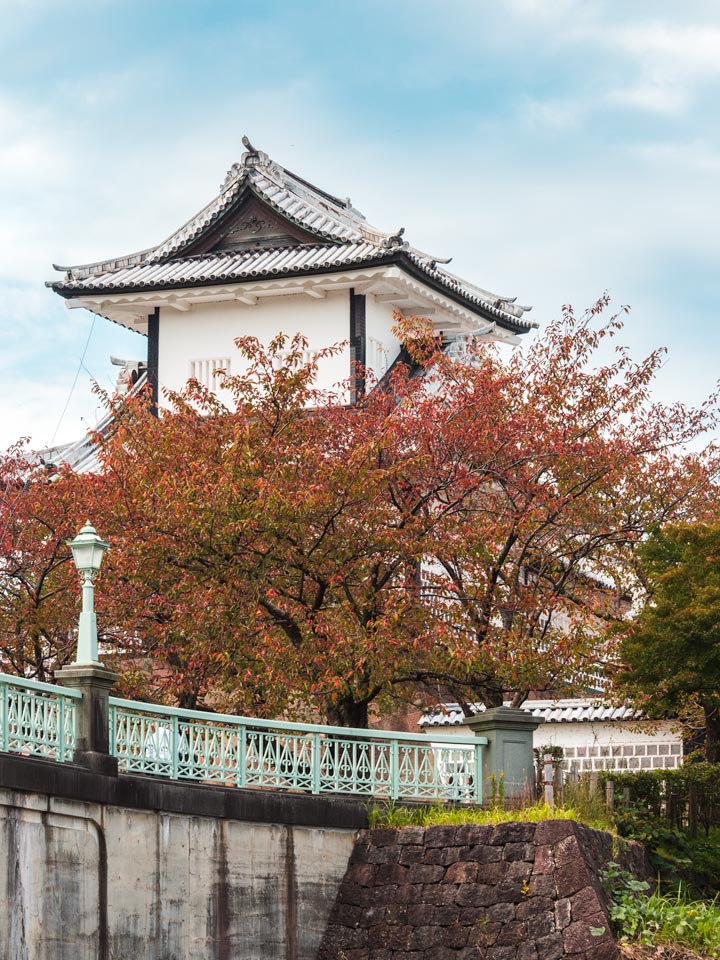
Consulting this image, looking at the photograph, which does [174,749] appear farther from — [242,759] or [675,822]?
[675,822]

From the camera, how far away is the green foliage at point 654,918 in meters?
17.7

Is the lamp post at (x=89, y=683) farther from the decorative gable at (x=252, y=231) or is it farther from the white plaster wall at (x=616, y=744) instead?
the decorative gable at (x=252, y=231)

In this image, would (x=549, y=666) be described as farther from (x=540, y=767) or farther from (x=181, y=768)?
(x=181, y=768)

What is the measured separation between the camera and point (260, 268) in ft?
117

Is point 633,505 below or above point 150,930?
above

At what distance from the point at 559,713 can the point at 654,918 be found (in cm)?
1177

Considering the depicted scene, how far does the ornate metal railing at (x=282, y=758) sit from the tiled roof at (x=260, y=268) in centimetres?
1548

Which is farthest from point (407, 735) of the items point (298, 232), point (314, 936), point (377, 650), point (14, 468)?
point (298, 232)

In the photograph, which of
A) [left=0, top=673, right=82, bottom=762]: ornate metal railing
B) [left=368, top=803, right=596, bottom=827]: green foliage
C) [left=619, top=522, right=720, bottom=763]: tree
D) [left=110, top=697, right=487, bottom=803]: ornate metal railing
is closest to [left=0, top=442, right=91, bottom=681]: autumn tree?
[left=110, top=697, right=487, bottom=803]: ornate metal railing

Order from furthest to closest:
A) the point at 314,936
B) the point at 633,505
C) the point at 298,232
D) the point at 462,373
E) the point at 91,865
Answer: the point at 298,232 < the point at 633,505 < the point at 462,373 < the point at 314,936 < the point at 91,865

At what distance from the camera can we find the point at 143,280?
36.7 metres

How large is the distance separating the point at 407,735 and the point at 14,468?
28.9 feet

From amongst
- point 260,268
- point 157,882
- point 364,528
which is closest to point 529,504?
point 364,528

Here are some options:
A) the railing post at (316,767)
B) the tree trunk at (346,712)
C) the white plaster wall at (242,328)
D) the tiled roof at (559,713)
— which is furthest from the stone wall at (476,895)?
the white plaster wall at (242,328)
